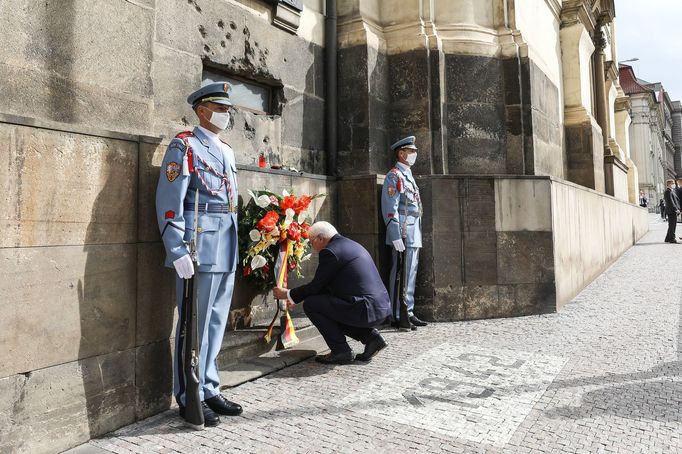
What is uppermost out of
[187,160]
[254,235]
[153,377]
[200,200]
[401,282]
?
[187,160]

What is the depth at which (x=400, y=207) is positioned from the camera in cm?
580

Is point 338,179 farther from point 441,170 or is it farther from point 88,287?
point 88,287

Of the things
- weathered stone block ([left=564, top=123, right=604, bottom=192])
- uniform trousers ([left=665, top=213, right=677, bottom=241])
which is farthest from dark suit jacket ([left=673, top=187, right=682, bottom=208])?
weathered stone block ([left=564, top=123, right=604, bottom=192])

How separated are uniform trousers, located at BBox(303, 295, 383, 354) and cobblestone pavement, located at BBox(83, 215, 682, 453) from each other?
239 millimetres

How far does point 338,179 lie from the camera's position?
252 inches

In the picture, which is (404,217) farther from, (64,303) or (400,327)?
(64,303)

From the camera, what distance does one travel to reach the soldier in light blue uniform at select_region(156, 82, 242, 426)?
318 centimetres

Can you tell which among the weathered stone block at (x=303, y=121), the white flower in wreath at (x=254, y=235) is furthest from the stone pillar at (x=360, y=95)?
the white flower in wreath at (x=254, y=235)

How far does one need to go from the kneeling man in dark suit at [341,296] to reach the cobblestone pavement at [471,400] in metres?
0.21

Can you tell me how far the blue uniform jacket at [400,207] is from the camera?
5.71 metres

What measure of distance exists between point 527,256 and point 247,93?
3960 millimetres

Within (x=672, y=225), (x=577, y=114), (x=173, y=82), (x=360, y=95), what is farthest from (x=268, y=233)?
(x=672, y=225)

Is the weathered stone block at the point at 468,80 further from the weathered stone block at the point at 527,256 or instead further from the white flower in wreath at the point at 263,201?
the white flower in wreath at the point at 263,201

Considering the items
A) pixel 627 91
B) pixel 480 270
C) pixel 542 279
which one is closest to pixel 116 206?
pixel 480 270
